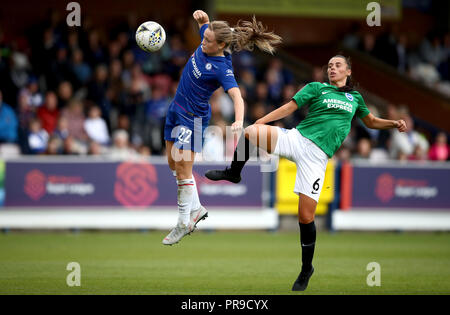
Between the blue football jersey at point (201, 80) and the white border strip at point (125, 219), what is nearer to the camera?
the blue football jersey at point (201, 80)

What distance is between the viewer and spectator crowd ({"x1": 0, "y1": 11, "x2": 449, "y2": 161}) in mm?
15805

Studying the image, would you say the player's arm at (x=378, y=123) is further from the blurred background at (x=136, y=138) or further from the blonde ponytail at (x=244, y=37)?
the blurred background at (x=136, y=138)

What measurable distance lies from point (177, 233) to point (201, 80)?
1849 mm

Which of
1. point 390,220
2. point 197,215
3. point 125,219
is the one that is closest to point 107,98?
point 125,219

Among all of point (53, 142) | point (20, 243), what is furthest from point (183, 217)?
point (53, 142)

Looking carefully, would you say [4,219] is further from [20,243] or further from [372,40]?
[372,40]

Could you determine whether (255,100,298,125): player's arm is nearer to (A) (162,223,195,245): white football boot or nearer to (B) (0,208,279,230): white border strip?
(A) (162,223,195,245): white football boot

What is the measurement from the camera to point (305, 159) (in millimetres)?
8516

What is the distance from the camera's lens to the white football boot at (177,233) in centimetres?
906

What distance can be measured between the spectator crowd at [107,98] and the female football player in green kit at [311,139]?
24.0ft

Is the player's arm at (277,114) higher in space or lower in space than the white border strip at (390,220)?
higher

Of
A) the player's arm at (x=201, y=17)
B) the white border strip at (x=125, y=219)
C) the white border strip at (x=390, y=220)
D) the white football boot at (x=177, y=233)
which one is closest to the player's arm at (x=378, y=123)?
the player's arm at (x=201, y=17)

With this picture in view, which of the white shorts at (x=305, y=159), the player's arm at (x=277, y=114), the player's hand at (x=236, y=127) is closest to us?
the player's hand at (x=236, y=127)

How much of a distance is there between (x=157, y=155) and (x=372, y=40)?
9441 mm
